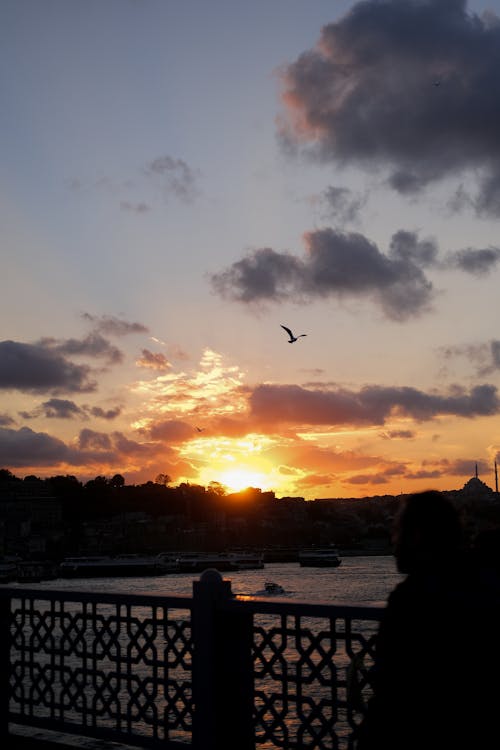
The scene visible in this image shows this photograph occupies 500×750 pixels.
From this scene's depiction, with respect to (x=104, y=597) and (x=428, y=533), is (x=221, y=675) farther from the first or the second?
(x=428, y=533)

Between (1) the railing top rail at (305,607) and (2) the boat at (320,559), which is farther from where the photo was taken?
(2) the boat at (320,559)

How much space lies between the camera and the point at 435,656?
2816 millimetres

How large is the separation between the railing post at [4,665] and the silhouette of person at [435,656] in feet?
17.6

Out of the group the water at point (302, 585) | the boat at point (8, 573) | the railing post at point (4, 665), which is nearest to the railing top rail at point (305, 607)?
the railing post at point (4, 665)

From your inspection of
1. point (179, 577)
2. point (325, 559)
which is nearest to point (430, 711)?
point (179, 577)

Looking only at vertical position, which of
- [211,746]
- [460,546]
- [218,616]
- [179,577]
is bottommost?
[179,577]

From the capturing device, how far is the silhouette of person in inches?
109

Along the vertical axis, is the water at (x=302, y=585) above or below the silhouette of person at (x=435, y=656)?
below

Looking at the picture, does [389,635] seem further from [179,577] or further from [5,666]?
[179,577]

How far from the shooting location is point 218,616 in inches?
223

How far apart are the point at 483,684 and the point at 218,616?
312 centimetres

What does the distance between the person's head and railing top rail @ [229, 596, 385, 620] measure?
4.82ft

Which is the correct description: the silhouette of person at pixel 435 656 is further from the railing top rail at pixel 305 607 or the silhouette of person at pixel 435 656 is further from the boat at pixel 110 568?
the boat at pixel 110 568

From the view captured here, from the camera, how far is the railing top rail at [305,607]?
461cm
